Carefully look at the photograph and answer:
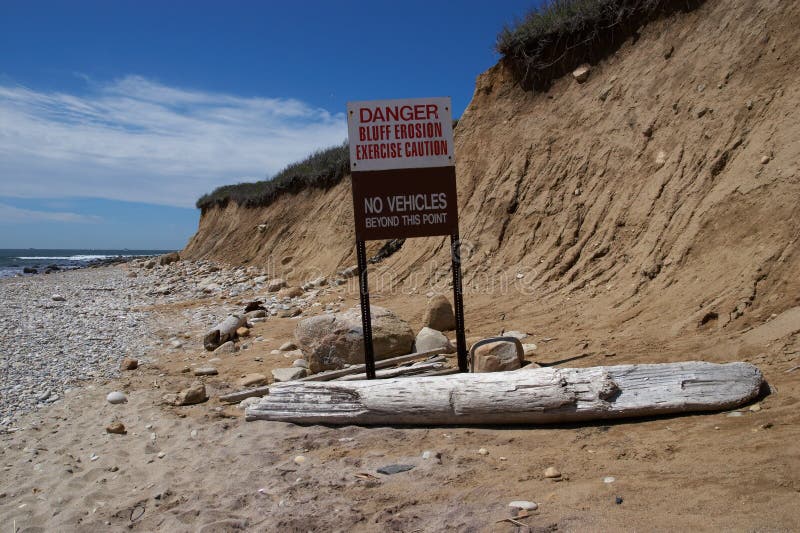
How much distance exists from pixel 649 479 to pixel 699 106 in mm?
7565

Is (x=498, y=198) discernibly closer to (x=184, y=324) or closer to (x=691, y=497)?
(x=184, y=324)

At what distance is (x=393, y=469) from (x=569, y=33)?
11002mm

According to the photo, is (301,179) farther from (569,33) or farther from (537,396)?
(537,396)

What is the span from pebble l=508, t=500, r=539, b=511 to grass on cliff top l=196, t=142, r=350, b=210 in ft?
58.1

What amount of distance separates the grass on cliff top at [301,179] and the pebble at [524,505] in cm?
1770

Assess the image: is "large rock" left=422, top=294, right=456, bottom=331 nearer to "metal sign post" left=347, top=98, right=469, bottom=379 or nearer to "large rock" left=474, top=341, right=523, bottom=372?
"metal sign post" left=347, top=98, right=469, bottom=379

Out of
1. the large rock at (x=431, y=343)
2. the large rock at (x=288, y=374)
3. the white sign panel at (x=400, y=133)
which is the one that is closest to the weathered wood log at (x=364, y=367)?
the large rock at (x=431, y=343)

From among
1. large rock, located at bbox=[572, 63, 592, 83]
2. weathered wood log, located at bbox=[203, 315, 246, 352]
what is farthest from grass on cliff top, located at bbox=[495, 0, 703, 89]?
weathered wood log, located at bbox=[203, 315, 246, 352]

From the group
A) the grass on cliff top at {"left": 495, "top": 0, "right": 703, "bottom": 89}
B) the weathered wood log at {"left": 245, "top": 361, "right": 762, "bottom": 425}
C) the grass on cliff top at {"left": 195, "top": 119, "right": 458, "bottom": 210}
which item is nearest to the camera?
the weathered wood log at {"left": 245, "top": 361, "right": 762, "bottom": 425}

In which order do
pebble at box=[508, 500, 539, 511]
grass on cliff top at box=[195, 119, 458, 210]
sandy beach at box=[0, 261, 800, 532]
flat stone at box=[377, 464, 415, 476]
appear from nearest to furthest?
sandy beach at box=[0, 261, 800, 532] → pebble at box=[508, 500, 539, 511] → flat stone at box=[377, 464, 415, 476] → grass on cliff top at box=[195, 119, 458, 210]

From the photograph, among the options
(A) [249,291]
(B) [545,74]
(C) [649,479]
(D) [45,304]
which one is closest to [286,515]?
(C) [649,479]

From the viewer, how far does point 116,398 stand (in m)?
6.14

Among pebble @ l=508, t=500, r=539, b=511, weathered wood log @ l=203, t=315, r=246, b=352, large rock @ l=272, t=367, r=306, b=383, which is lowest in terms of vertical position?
pebble @ l=508, t=500, r=539, b=511

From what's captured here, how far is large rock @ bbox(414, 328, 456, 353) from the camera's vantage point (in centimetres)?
684
